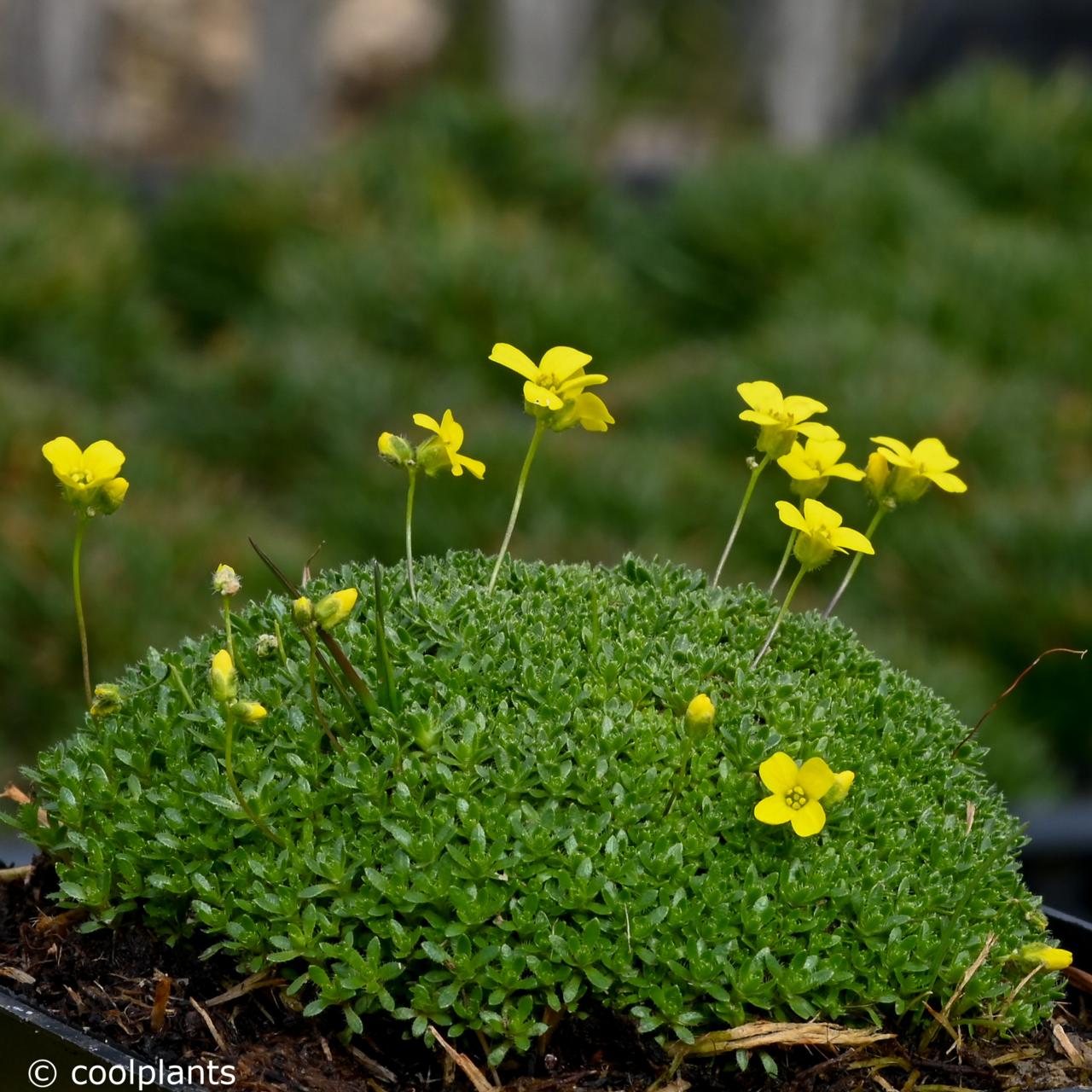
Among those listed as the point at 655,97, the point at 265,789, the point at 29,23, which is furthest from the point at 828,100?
the point at 265,789

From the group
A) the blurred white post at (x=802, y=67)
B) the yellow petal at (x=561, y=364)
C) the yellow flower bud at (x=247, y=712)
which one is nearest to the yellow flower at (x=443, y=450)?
the yellow petal at (x=561, y=364)

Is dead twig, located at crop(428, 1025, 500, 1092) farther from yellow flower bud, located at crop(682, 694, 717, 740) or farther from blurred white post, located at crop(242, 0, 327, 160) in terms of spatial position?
blurred white post, located at crop(242, 0, 327, 160)

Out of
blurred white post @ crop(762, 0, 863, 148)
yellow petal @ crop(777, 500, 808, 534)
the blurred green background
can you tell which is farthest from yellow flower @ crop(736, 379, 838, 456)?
blurred white post @ crop(762, 0, 863, 148)

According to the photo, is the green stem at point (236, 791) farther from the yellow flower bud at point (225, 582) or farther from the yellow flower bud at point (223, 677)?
the yellow flower bud at point (225, 582)

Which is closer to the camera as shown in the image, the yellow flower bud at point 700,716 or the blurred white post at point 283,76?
the yellow flower bud at point 700,716

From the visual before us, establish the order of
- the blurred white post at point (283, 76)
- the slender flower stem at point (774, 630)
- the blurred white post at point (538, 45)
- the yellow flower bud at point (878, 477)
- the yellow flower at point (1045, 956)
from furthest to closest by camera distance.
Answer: the blurred white post at point (538, 45) < the blurred white post at point (283, 76) < the yellow flower bud at point (878, 477) < the slender flower stem at point (774, 630) < the yellow flower at point (1045, 956)

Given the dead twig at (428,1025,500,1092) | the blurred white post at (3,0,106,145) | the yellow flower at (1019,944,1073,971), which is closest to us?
the dead twig at (428,1025,500,1092)

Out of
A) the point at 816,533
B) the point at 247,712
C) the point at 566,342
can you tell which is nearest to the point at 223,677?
the point at 247,712
